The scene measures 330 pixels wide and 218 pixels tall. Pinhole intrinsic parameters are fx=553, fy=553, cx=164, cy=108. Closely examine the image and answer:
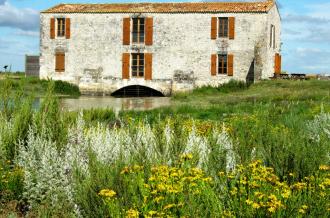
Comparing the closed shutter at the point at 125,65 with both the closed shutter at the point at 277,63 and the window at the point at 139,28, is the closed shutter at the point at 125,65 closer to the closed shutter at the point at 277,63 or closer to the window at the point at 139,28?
the window at the point at 139,28

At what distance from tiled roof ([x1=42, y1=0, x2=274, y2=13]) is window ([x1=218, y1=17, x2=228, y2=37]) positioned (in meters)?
0.60

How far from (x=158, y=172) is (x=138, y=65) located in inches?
1226

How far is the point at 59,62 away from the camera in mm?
36844

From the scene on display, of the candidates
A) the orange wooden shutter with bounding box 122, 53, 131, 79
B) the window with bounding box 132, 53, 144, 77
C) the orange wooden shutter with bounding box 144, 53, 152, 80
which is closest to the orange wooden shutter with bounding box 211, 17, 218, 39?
the orange wooden shutter with bounding box 144, 53, 152, 80

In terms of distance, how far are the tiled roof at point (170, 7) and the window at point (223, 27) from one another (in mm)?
600

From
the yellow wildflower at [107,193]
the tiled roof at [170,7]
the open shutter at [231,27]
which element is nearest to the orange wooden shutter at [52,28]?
the tiled roof at [170,7]

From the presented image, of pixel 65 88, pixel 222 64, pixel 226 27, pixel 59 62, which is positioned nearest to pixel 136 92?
pixel 65 88

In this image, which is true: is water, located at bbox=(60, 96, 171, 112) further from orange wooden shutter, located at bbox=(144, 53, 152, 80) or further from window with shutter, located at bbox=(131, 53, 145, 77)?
window with shutter, located at bbox=(131, 53, 145, 77)

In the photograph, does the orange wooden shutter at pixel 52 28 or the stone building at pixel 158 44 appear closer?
the stone building at pixel 158 44

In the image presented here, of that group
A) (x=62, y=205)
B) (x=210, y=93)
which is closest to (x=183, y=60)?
(x=210, y=93)

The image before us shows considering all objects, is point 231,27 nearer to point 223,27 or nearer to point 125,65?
point 223,27

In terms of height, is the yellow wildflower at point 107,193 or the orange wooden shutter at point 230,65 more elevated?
the orange wooden shutter at point 230,65

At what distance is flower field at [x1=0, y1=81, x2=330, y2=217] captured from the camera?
14.2 feet

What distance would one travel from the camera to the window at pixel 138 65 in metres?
35.5
